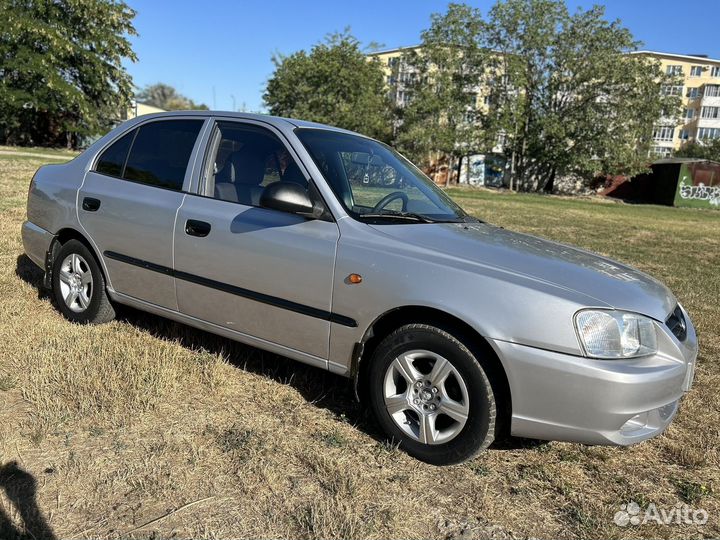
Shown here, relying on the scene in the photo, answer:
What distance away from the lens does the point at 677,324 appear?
294 cm

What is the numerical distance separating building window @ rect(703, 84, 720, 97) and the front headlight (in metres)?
93.3

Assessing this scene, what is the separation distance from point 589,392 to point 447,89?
4251 cm

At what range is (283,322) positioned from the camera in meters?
3.20

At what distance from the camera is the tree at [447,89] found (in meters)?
41.8

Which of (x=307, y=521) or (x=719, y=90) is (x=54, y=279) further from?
(x=719, y=90)

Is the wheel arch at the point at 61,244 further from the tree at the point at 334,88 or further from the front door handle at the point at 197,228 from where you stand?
the tree at the point at 334,88

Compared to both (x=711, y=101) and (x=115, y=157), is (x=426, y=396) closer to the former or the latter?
(x=115, y=157)

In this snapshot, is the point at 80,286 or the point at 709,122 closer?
the point at 80,286

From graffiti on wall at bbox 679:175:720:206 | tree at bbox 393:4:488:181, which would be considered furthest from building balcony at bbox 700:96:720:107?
tree at bbox 393:4:488:181

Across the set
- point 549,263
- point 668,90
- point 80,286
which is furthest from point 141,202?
point 668,90

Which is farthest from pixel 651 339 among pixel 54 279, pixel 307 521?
pixel 54 279

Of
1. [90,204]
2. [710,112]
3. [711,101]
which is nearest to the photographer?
[90,204]

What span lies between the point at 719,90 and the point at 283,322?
9519 centimetres

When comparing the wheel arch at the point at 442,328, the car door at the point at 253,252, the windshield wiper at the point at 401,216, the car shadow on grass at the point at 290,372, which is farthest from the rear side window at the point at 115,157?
the wheel arch at the point at 442,328
